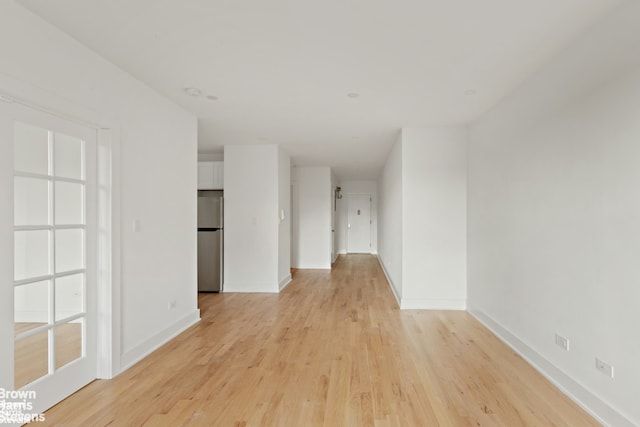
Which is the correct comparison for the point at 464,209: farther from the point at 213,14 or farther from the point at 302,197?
the point at 302,197

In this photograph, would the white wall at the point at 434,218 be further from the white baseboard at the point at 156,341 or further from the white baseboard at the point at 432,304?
the white baseboard at the point at 156,341

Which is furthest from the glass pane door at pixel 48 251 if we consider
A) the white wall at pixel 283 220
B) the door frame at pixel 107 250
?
the white wall at pixel 283 220

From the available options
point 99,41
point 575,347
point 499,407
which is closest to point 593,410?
point 575,347

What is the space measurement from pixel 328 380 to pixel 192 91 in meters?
2.92

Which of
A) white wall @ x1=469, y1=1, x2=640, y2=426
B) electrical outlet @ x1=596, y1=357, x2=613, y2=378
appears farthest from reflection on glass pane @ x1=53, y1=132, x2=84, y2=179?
electrical outlet @ x1=596, y1=357, x2=613, y2=378

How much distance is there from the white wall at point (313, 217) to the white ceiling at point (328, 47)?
4.16 m

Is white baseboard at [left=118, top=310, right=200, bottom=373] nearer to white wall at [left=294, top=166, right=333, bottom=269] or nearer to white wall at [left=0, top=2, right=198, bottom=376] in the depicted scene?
white wall at [left=0, top=2, right=198, bottom=376]

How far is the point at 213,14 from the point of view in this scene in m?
2.03

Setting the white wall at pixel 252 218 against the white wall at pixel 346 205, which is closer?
the white wall at pixel 252 218

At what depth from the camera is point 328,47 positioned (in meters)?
2.41

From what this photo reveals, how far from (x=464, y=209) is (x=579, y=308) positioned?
2.37 m

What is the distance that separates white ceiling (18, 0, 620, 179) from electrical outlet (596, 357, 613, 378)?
7.09ft

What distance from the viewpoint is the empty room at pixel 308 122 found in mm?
1975

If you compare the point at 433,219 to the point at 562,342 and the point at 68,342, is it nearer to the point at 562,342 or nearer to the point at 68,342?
the point at 562,342
